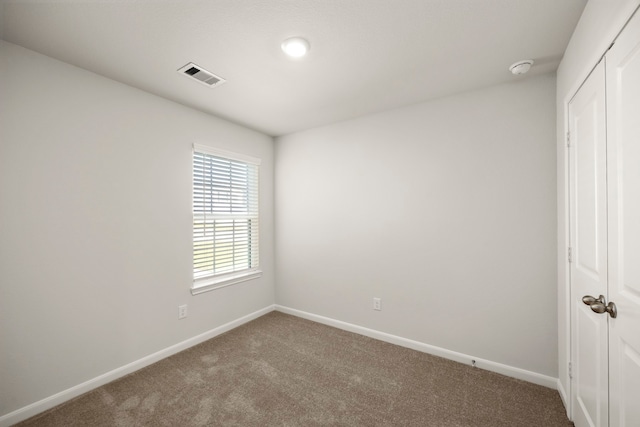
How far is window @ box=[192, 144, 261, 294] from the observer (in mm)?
2947

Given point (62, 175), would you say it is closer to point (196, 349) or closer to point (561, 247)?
point (196, 349)

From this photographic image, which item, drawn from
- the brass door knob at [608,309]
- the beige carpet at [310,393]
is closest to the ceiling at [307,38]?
the brass door knob at [608,309]

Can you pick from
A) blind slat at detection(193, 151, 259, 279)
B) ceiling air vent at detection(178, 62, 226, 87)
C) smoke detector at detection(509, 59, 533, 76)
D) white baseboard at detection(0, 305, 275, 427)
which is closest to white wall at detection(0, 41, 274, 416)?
white baseboard at detection(0, 305, 275, 427)

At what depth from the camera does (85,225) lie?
2.10 meters

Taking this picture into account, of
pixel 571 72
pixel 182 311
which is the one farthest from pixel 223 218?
pixel 571 72

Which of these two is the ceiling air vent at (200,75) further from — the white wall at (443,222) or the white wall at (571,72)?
the white wall at (571,72)

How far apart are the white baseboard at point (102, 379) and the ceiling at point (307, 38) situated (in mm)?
2449

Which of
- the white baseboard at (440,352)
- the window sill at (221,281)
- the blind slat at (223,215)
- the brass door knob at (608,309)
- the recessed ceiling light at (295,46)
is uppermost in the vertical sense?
the recessed ceiling light at (295,46)

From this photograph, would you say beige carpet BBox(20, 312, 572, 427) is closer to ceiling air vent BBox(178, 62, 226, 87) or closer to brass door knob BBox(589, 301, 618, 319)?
brass door knob BBox(589, 301, 618, 319)

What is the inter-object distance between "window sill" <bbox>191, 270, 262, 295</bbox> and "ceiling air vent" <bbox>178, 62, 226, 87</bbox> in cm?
201

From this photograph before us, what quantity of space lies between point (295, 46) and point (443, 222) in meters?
1.98

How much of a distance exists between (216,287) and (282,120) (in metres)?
2.10

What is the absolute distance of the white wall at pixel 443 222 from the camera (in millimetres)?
2182

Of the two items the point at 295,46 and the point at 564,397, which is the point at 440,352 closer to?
the point at 564,397
